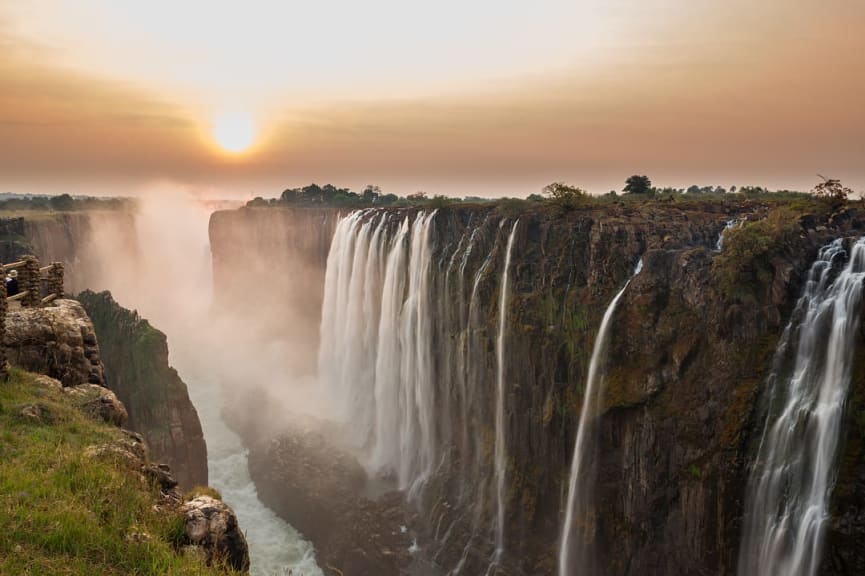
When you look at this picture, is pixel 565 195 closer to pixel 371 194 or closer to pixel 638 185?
pixel 638 185

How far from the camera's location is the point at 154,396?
26969 millimetres

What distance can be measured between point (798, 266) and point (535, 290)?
10588 millimetres

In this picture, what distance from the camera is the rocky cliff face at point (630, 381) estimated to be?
15992 mm

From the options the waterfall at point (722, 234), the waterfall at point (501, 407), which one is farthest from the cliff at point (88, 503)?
the waterfall at point (722, 234)

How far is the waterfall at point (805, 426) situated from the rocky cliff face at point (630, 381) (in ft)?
1.19

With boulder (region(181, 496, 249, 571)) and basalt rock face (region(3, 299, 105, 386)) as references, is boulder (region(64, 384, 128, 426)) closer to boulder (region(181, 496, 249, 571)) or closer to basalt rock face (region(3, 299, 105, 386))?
basalt rock face (region(3, 299, 105, 386))

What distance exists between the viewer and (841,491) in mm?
13289

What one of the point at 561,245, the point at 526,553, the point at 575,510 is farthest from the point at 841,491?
the point at 561,245

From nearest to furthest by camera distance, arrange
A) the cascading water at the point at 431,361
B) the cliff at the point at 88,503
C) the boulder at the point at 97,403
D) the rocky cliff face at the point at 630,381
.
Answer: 1. the cliff at the point at 88,503
2. the boulder at the point at 97,403
3. the rocky cliff face at the point at 630,381
4. the cascading water at the point at 431,361

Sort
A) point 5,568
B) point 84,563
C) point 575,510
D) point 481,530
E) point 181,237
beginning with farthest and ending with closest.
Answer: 1. point 181,237
2. point 481,530
3. point 575,510
4. point 84,563
5. point 5,568

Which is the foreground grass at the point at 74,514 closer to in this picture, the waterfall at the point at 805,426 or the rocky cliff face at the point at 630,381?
the waterfall at the point at 805,426

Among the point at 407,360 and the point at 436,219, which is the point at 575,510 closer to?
the point at 407,360

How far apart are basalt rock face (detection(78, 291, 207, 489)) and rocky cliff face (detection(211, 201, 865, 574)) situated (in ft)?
16.8

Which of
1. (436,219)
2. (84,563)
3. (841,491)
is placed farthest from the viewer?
(436,219)
